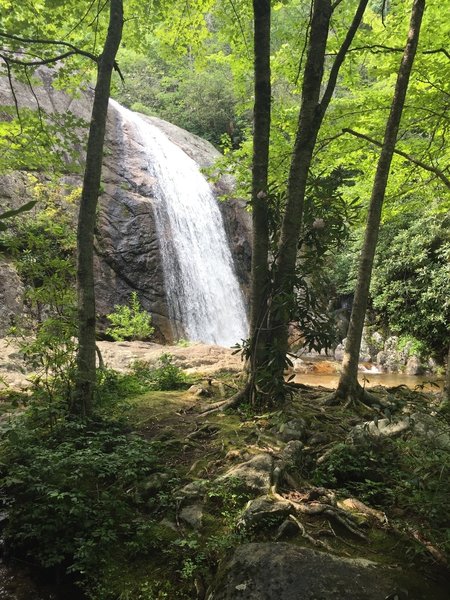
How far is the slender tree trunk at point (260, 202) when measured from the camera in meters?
4.86

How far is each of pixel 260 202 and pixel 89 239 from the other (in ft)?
6.44

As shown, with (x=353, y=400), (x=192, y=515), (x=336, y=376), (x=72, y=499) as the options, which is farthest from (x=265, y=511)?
(x=336, y=376)

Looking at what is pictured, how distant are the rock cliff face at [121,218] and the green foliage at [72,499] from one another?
8393mm

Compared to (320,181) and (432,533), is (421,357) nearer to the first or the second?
(320,181)

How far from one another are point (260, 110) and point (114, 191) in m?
9.89

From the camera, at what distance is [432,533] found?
277 centimetres

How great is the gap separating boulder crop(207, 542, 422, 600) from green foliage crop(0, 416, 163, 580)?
0.80 meters

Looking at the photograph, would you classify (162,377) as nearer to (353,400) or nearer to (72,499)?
(353,400)

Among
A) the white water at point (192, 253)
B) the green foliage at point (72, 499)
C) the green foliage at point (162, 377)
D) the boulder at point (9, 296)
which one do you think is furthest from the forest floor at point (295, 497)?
the white water at point (192, 253)

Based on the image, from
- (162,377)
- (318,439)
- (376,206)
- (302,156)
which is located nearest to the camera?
(318,439)

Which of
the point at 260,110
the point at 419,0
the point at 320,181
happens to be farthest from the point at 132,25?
the point at 320,181

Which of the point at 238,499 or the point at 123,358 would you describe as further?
the point at 123,358

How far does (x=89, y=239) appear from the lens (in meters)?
4.70

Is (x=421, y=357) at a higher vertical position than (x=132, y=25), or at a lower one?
lower
